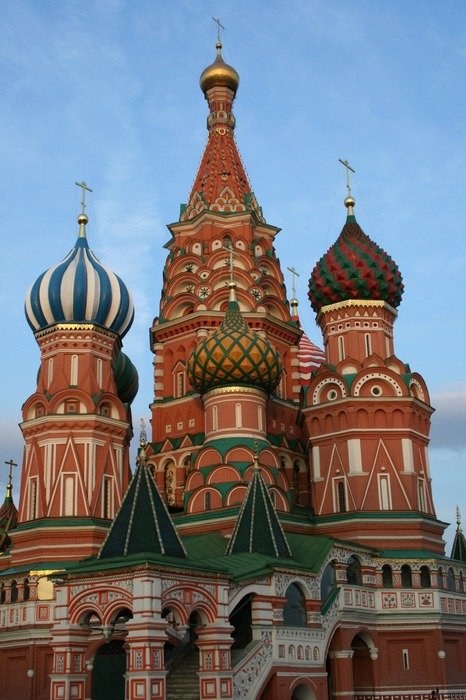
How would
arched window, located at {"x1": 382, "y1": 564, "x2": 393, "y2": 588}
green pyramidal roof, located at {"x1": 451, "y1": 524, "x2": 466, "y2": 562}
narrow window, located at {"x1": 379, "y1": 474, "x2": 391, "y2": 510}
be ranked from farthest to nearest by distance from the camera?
green pyramidal roof, located at {"x1": 451, "y1": 524, "x2": 466, "y2": 562} → narrow window, located at {"x1": 379, "y1": 474, "x2": 391, "y2": 510} → arched window, located at {"x1": 382, "y1": 564, "x2": 393, "y2": 588}

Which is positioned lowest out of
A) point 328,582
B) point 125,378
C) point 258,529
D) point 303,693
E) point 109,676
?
point 303,693

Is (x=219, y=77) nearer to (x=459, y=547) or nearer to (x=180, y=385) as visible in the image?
(x=180, y=385)

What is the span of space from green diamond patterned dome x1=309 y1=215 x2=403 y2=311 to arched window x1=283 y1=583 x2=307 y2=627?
962 cm

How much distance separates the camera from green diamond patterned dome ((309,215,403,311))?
25.2m

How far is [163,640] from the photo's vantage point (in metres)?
14.3

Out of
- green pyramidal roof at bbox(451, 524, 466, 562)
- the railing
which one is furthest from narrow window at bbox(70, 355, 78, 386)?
green pyramidal roof at bbox(451, 524, 466, 562)

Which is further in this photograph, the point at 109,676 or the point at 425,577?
the point at 425,577

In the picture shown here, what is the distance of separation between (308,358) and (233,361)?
33.0 feet

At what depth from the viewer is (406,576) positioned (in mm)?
21797

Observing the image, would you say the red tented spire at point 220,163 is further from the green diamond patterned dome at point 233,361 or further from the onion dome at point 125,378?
the green diamond patterned dome at point 233,361

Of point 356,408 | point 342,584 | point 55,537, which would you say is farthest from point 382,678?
point 55,537

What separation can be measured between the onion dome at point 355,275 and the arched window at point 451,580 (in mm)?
7471

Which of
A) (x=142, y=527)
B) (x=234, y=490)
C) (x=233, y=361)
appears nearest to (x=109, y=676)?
(x=142, y=527)

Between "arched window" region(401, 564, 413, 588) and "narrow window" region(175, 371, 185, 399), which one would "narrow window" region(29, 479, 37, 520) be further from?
"arched window" region(401, 564, 413, 588)
